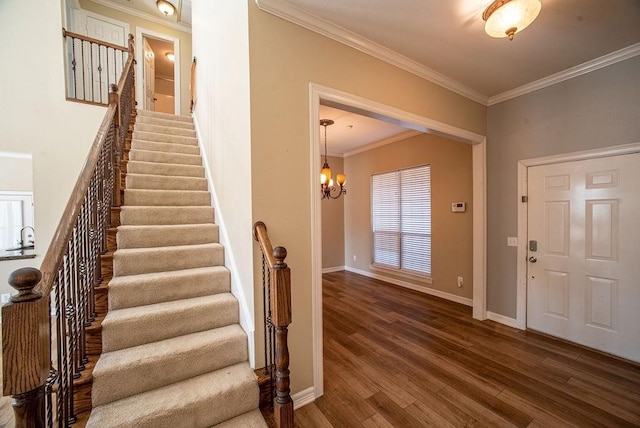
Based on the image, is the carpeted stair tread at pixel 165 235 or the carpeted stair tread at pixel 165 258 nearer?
the carpeted stair tread at pixel 165 258

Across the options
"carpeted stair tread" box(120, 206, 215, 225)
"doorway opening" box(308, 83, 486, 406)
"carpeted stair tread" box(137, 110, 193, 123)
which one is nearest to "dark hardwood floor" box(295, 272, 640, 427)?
"doorway opening" box(308, 83, 486, 406)

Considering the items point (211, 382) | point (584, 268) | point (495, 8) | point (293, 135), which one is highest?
point (495, 8)

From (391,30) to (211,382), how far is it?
292 centimetres

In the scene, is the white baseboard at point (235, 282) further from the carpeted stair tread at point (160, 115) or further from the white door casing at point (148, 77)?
the white door casing at point (148, 77)

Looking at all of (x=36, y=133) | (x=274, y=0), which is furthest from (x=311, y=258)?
(x=36, y=133)

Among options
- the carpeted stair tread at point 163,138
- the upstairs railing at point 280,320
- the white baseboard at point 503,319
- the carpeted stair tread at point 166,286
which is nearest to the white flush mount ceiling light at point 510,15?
the upstairs railing at point 280,320

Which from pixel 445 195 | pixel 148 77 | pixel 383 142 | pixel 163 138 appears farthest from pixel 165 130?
pixel 445 195

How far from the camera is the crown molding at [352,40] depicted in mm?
1777

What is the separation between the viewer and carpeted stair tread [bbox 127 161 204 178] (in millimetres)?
2924

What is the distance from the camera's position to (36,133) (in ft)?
10.5

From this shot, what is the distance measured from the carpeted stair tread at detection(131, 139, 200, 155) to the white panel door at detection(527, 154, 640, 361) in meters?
4.48

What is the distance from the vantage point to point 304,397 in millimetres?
1863

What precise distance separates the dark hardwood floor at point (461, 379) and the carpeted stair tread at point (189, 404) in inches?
19.0

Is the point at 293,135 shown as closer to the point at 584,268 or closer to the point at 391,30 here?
the point at 391,30
